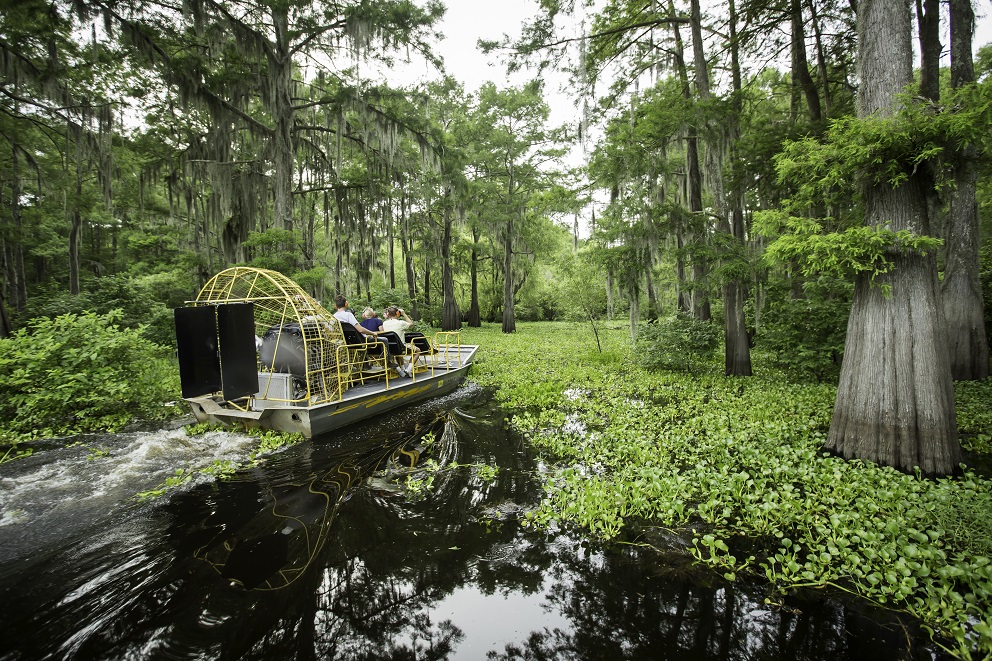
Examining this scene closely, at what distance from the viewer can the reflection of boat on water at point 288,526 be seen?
10.8ft

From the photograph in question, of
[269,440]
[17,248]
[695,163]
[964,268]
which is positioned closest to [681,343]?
[695,163]

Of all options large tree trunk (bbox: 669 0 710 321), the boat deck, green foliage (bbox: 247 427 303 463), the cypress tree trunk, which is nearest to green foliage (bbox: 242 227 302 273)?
the boat deck

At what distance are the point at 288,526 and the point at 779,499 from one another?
195 inches

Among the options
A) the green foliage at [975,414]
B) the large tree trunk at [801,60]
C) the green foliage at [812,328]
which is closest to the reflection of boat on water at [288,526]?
the green foliage at [975,414]

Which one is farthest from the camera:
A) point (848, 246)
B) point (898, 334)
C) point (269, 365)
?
point (269, 365)

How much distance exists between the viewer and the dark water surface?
2562 millimetres

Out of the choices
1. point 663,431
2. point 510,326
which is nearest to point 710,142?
point 663,431

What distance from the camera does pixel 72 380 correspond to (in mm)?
6363

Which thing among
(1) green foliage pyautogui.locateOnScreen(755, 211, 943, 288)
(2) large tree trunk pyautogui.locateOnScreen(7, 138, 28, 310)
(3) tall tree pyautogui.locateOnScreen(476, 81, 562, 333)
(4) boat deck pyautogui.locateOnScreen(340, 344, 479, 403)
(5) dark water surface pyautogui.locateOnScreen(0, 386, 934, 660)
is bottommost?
(5) dark water surface pyautogui.locateOnScreen(0, 386, 934, 660)

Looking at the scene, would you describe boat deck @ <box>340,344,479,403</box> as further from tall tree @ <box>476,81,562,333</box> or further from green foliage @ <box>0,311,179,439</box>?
tall tree @ <box>476,81,562,333</box>

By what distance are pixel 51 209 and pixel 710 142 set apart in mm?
20656

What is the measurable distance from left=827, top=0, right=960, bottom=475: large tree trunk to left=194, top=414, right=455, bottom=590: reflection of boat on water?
211 inches

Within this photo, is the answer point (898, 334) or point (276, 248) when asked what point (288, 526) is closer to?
point (898, 334)

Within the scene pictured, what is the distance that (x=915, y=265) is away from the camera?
4.44 m
